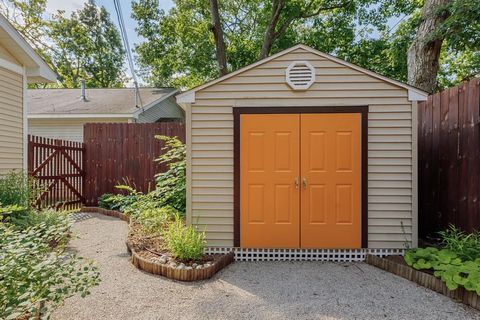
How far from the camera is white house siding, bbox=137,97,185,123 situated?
36.8ft

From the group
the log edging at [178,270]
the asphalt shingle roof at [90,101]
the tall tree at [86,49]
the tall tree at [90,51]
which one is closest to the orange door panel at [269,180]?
the log edging at [178,270]

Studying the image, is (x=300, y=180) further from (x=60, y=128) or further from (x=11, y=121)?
(x=60, y=128)

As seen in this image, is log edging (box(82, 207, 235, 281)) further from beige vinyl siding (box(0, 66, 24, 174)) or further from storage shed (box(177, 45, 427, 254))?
beige vinyl siding (box(0, 66, 24, 174))

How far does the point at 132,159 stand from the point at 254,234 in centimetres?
456

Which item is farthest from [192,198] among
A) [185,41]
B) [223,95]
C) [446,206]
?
[185,41]

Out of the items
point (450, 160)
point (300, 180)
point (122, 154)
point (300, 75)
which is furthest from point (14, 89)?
point (450, 160)

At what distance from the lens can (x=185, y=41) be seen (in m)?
14.7

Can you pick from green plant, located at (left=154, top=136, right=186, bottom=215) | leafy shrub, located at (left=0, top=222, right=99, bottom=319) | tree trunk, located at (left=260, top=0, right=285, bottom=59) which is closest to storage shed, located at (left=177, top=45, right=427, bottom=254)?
green plant, located at (left=154, top=136, right=186, bottom=215)

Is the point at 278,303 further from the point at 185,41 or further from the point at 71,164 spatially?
the point at 185,41

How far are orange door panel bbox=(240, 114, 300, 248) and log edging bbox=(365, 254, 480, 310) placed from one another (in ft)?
3.43

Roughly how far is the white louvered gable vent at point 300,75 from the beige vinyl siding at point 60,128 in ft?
27.5

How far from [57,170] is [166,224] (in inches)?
140

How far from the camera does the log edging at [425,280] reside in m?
2.77

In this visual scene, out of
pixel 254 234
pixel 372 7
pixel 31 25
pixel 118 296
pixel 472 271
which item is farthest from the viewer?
pixel 31 25
